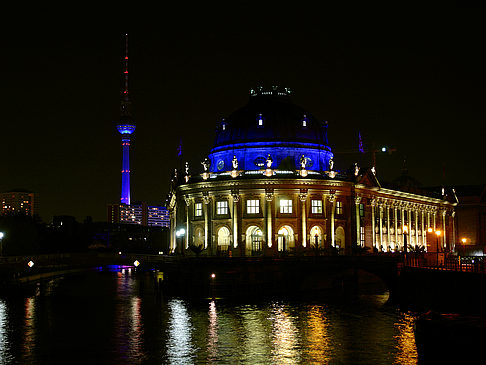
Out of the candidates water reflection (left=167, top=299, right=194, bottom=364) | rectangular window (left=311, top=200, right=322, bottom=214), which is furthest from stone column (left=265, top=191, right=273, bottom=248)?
water reflection (left=167, top=299, right=194, bottom=364)

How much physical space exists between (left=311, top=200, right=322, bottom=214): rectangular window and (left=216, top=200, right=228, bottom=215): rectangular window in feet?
41.2

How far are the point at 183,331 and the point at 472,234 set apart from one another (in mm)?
118098

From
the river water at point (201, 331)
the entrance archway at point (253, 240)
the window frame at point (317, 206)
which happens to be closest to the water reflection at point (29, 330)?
the river water at point (201, 331)

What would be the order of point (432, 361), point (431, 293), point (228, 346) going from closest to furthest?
1. point (432, 361)
2. point (228, 346)
3. point (431, 293)

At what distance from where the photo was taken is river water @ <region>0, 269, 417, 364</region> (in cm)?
5091

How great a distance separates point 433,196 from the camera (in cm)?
15212

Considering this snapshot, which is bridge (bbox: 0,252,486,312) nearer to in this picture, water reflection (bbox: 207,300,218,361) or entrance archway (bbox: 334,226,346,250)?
water reflection (bbox: 207,300,218,361)

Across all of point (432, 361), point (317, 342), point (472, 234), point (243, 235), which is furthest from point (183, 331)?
point (472, 234)

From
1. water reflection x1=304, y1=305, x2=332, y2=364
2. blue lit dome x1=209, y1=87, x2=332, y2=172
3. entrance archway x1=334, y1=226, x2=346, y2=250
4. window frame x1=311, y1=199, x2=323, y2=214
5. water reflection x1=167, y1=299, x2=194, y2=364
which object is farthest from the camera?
blue lit dome x1=209, y1=87, x2=332, y2=172

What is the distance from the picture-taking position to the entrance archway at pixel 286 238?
354 ft

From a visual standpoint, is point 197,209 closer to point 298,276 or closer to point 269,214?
point 269,214

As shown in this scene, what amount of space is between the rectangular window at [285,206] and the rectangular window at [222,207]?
27.0ft

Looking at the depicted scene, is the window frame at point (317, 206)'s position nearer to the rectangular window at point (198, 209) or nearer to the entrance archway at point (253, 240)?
the entrance archway at point (253, 240)

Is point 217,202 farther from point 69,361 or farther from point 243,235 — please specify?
point 69,361
